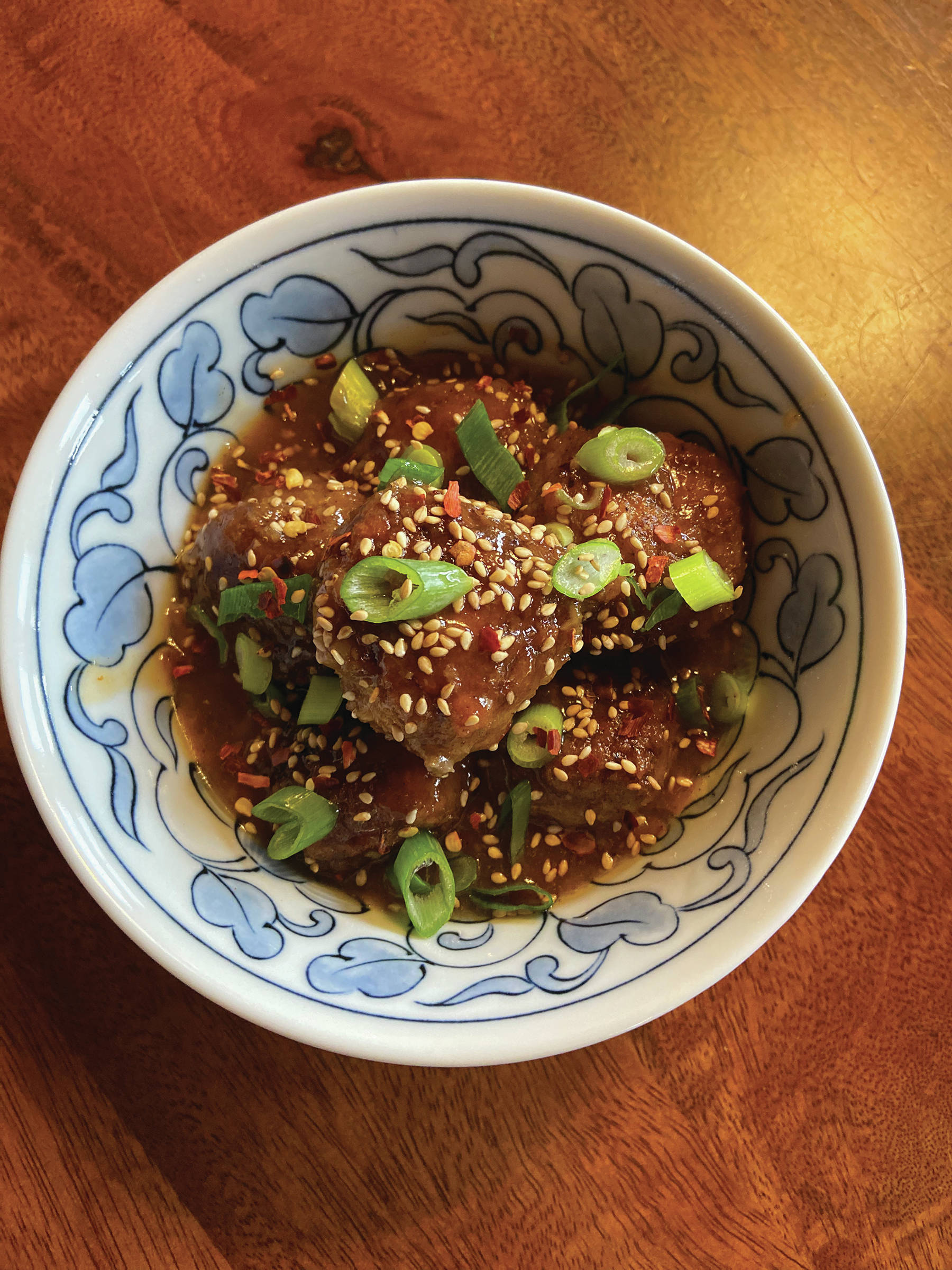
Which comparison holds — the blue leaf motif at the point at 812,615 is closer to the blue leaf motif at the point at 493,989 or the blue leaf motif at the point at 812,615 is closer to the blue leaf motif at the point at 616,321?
the blue leaf motif at the point at 616,321

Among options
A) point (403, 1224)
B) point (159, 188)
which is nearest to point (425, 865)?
point (403, 1224)

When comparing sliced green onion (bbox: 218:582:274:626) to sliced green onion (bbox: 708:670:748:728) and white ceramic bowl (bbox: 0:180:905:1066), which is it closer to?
white ceramic bowl (bbox: 0:180:905:1066)

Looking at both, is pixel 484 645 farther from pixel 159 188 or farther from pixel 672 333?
pixel 159 188

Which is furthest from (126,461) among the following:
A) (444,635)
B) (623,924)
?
(623,924)

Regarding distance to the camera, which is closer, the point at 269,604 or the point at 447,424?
the point at 269,604

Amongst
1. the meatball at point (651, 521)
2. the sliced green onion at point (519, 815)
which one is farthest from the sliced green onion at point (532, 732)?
the meatball at point (651, 521)

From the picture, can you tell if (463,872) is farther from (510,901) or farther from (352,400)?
(352,400)
